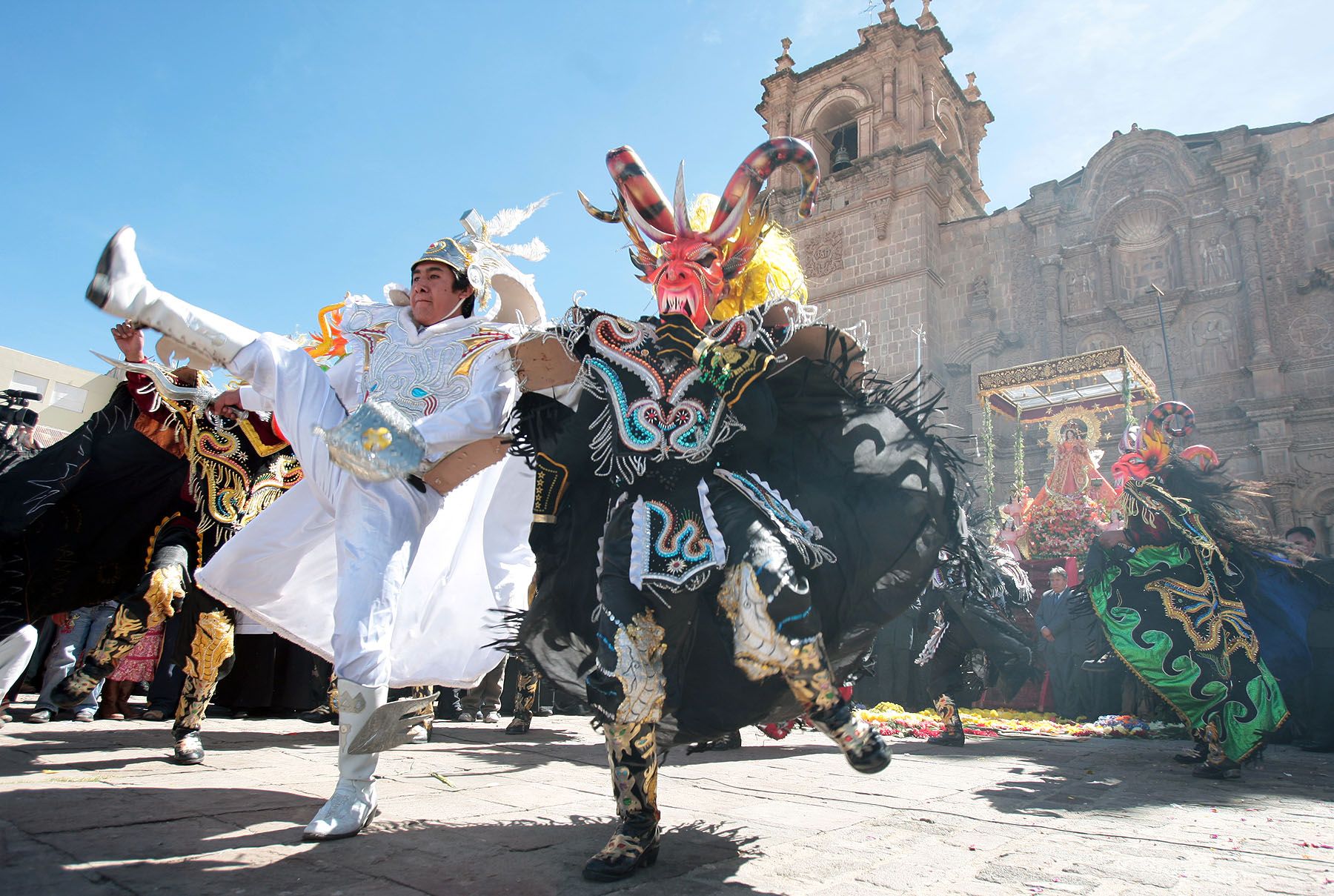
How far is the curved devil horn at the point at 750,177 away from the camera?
119 inches

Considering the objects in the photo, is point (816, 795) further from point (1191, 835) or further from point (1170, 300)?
point (1170, 300)

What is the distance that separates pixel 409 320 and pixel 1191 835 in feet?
11.7

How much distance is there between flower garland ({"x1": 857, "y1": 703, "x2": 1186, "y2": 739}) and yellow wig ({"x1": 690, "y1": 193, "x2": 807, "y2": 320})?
4.59 meters

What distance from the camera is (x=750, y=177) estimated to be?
303 cm

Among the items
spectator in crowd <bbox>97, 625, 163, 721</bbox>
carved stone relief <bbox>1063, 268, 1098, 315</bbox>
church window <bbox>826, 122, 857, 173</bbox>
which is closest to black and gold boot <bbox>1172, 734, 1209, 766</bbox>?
spectator in crowd <bbox>97, 625, 163, 721</bbox>

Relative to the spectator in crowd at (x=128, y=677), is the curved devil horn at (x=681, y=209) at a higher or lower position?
higher

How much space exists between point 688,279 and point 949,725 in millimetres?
4865

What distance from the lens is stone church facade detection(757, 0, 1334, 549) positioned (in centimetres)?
1709

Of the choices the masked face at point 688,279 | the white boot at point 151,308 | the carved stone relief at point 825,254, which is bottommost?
the white boot at point 151,308

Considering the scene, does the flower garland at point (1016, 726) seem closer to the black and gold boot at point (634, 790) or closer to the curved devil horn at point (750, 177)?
the black and gold boot at point (634, 790)

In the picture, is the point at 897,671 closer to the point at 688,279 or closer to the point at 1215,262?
the point at 688,279

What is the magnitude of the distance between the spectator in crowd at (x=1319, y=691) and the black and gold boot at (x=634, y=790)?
6421 mm

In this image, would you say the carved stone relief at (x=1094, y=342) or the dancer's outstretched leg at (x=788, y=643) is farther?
the carved stone relief at (x=1094, y=342)

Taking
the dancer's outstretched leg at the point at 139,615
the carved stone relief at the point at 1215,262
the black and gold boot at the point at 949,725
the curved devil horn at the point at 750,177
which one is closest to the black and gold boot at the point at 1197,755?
the black and gold boot at the point at 949,725
